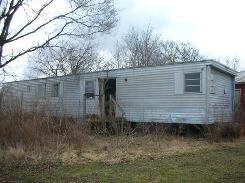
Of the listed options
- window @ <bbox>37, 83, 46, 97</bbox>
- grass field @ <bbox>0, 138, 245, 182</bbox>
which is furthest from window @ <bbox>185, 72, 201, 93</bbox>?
window @ <bbox>37, 83, 46, 97</bbox>

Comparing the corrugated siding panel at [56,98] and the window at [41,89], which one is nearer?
the corrugated siding panel at [56,98]

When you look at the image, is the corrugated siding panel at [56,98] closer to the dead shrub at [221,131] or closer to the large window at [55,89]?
the large window at [55,89]

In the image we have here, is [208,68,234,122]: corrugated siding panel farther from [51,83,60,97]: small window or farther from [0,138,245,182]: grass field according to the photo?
[51,83,60,97]: small window

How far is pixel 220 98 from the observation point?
1780 centimetres

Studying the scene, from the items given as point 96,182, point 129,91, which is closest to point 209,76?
point 129,91

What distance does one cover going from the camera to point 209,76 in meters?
16.4

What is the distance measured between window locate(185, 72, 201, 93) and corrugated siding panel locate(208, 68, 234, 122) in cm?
62

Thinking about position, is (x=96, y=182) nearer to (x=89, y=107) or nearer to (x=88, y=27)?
(x=88, y=27)

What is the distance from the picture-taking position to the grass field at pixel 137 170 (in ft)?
26.4

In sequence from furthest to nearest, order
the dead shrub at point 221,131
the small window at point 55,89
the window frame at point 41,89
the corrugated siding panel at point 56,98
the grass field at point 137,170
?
the window frame at point 41,89, the small window at point 55,89, the dead shrub at point 221,131, the corrugated siding panel at point 56,98, the grass field at point 137,170

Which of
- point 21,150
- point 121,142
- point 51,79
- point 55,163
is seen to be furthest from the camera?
point 51,79

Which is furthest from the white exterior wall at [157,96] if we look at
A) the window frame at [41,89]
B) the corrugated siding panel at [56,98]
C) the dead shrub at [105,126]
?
the window frame at [41,89]

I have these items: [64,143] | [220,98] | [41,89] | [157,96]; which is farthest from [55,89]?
[64,143]

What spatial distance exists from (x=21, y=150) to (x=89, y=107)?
10199 millimetres
